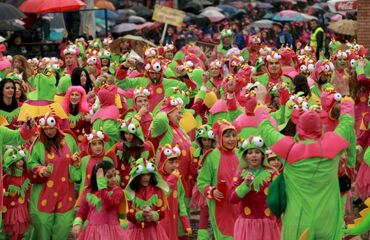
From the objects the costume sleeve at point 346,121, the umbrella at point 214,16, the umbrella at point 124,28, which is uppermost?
the costume sleeve at point 346,121

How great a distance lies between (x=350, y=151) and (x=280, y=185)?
236 cm

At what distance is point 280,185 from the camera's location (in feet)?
39.7

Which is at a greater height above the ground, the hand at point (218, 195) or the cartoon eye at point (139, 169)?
the cartoon eye at point (139, 169)

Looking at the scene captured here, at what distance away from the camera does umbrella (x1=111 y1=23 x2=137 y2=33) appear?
4041 cm

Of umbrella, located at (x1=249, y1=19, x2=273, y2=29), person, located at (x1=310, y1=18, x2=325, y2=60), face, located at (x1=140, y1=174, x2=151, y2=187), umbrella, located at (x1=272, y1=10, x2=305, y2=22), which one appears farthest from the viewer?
umbrella, located at (x1=249, y1=19, x2=273, y2=29)

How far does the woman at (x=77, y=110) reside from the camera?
17469mm

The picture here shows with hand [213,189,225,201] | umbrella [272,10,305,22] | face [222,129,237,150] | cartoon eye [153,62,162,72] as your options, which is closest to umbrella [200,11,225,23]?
umbrella [272,10,305,22]

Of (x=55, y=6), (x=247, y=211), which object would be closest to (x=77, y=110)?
(x=247, y=211)

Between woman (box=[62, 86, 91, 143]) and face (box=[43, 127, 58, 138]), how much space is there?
2.39m

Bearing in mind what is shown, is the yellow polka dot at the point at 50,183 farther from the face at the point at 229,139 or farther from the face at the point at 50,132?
the face at the point at 229,139

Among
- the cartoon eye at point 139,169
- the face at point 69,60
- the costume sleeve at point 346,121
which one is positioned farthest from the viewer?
the face at point 69,60

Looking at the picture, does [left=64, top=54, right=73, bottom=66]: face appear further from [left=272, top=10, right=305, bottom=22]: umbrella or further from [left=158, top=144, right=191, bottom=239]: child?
[left=272, top=10, right=305, bottom=22]: umbrella

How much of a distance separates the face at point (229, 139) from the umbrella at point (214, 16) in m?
32.3

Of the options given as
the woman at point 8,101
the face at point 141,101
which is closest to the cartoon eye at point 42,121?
the woman at point 8,101
